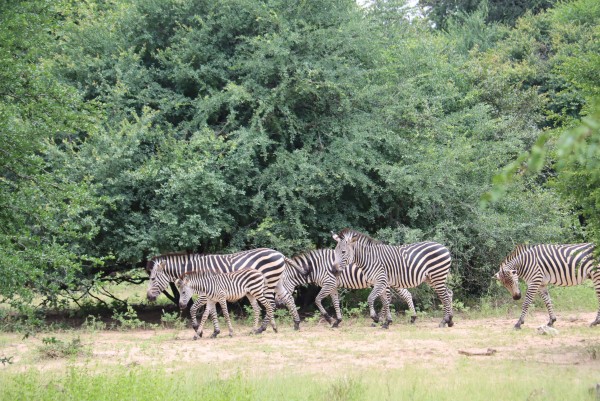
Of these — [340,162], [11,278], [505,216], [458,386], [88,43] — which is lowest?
[458,386]

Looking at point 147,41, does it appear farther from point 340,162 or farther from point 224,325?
point 224,325

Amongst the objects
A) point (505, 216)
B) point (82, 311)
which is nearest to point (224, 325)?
point (82, 311)

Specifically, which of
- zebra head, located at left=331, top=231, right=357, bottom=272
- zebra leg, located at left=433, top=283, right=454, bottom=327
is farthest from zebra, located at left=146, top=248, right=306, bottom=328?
zebra leg, located at left=433, top=283, right=454, bottom=327

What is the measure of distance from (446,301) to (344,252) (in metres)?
2.34

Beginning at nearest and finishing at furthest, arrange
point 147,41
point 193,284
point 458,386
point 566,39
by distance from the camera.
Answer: point 458,386, point 193,284, point 147,41, point 566,39

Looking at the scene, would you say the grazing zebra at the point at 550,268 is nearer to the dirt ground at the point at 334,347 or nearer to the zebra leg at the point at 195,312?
the dirt ground at the point at 334,347

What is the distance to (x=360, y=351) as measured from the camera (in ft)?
40.0

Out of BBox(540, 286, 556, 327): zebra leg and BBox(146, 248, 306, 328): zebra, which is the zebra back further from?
BBox(146, 248, 306, 328): zebra

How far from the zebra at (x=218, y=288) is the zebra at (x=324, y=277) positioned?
117 centimetres

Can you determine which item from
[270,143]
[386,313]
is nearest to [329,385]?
[386,313]

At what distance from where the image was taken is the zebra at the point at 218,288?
14867mm

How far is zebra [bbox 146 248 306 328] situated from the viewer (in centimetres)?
1569

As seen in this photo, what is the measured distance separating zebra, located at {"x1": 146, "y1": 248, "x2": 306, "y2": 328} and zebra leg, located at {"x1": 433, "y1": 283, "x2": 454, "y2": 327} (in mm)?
3001

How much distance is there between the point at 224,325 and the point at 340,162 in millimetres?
4372
